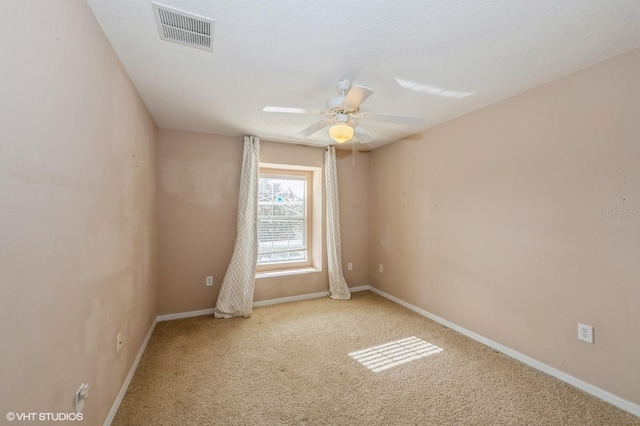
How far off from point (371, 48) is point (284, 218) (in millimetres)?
2890

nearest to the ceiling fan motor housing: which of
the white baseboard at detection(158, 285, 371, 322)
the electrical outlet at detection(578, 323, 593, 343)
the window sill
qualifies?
the electrical outlet at detection(578, 323, 593, 343)

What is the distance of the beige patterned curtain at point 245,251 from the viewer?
3432 millimetres

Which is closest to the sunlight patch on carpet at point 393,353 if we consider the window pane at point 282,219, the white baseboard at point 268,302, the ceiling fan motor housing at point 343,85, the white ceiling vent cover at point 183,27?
the white baseboard at point 268,302

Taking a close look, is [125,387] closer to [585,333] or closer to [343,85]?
[343,85]

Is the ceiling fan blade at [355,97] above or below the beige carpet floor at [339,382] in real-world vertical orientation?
above

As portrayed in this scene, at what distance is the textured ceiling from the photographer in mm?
1434

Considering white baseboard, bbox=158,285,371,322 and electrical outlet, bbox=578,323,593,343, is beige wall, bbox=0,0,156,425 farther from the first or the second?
electrical outlet, bbox=578,323,593,343

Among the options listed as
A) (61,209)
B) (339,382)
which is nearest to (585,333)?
(339,382)

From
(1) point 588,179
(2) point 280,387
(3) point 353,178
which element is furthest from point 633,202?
(3) point 353,178

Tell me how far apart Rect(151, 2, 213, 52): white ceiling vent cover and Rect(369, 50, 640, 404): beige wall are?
8.42 feet

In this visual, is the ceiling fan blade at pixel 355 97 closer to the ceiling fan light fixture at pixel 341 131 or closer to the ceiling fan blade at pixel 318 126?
the ceiling fan light fixture at pixel 341 131

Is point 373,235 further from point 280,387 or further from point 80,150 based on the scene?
point 80,150

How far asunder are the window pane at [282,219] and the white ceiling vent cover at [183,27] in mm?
2478

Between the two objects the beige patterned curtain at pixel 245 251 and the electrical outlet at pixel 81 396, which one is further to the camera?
the beige patterned curtain at pixel 245 251
